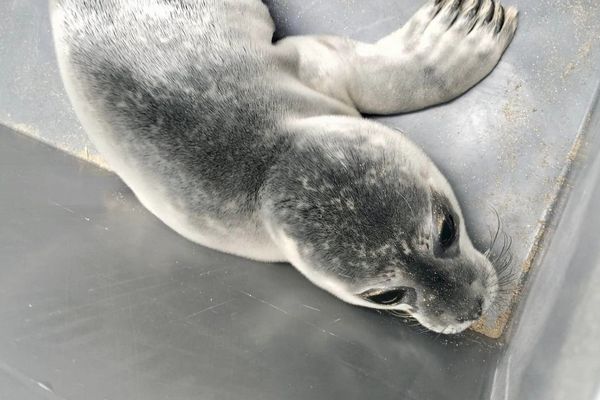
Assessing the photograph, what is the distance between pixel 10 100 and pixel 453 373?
2158mm

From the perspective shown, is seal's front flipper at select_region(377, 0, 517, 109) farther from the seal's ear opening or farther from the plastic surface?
the seal's ear opening

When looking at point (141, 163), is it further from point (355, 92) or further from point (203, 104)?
point (355, 92)

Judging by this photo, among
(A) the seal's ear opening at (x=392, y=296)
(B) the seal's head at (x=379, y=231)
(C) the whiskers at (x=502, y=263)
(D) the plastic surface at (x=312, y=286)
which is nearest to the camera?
(D) the plastic surface at (x=312, y=286)

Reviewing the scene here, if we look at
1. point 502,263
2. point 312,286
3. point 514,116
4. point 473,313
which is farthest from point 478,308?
point 514,116

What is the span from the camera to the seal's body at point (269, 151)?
5.60 feet

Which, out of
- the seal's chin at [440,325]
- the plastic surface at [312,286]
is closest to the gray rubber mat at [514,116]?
the plastic surface at [312,286]

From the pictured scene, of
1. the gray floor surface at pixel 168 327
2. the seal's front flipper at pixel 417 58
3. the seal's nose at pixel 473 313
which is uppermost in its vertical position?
the seal's front flipper at pixel 417 58

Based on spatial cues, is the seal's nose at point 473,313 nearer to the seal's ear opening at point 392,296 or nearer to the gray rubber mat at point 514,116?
the seal's ear opening at point 392,296

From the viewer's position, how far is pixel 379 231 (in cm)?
165

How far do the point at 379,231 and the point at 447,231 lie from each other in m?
0.24

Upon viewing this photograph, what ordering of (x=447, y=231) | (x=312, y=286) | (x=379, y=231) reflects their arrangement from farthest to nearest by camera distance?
(x=312, y=286) → (x=447, y=231) → (x=379, y=231)

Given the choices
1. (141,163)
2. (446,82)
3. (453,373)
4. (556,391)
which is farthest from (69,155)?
(556,391)

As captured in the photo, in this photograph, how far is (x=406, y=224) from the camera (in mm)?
1660

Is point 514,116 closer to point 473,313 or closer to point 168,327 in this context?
point 473,313
